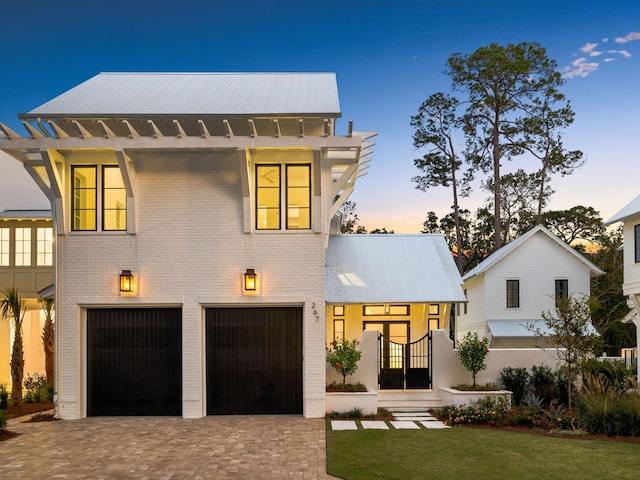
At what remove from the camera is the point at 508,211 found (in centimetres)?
3538

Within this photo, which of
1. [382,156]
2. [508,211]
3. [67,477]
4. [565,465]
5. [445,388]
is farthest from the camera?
[508,211]

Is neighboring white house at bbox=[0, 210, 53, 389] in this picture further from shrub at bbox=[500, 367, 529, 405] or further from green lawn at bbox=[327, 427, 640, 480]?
shrub at bbox=[500, 367, 529, 405]

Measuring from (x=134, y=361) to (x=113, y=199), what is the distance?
3.65 meters

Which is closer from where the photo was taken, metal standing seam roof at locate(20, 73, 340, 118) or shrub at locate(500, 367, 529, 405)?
metal standing seam roof at locate(20, 73, 340, 118)

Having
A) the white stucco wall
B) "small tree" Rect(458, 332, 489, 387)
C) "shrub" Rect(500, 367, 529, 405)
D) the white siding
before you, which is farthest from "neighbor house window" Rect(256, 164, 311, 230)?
the white siding

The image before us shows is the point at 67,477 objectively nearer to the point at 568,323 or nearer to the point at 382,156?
the point at 568,323

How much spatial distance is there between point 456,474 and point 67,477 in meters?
5.34

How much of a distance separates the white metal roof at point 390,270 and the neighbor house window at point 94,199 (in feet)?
26.7

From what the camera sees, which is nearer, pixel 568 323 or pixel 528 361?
pixel 568 323

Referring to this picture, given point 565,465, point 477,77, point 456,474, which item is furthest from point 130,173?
point 477,77

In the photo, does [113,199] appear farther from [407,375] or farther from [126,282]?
[407,375]

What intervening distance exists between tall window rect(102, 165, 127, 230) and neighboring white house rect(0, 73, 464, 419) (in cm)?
Answer: 2

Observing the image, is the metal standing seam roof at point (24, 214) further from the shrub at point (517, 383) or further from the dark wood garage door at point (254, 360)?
the shrub at point (517, 383)

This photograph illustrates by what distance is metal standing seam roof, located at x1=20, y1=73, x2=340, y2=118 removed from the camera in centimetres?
1278
